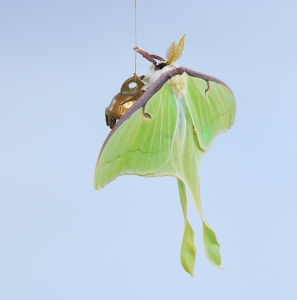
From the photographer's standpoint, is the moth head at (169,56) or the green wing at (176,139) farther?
the moth head at (169,56)

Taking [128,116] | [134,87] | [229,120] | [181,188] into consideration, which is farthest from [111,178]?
[229,120]

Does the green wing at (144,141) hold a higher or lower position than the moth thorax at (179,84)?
lower

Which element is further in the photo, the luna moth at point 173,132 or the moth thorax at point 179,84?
the moth thorax at point 179,84

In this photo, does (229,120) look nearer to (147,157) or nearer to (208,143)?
(208,143)

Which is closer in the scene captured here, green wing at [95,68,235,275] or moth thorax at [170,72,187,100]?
green wing at [95,68,235,275]

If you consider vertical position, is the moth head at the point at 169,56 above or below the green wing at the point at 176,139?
above

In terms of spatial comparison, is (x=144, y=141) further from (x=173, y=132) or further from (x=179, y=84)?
(x=179, y=84)

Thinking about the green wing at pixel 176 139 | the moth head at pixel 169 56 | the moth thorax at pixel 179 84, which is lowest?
the green wing at pixel 176 139
